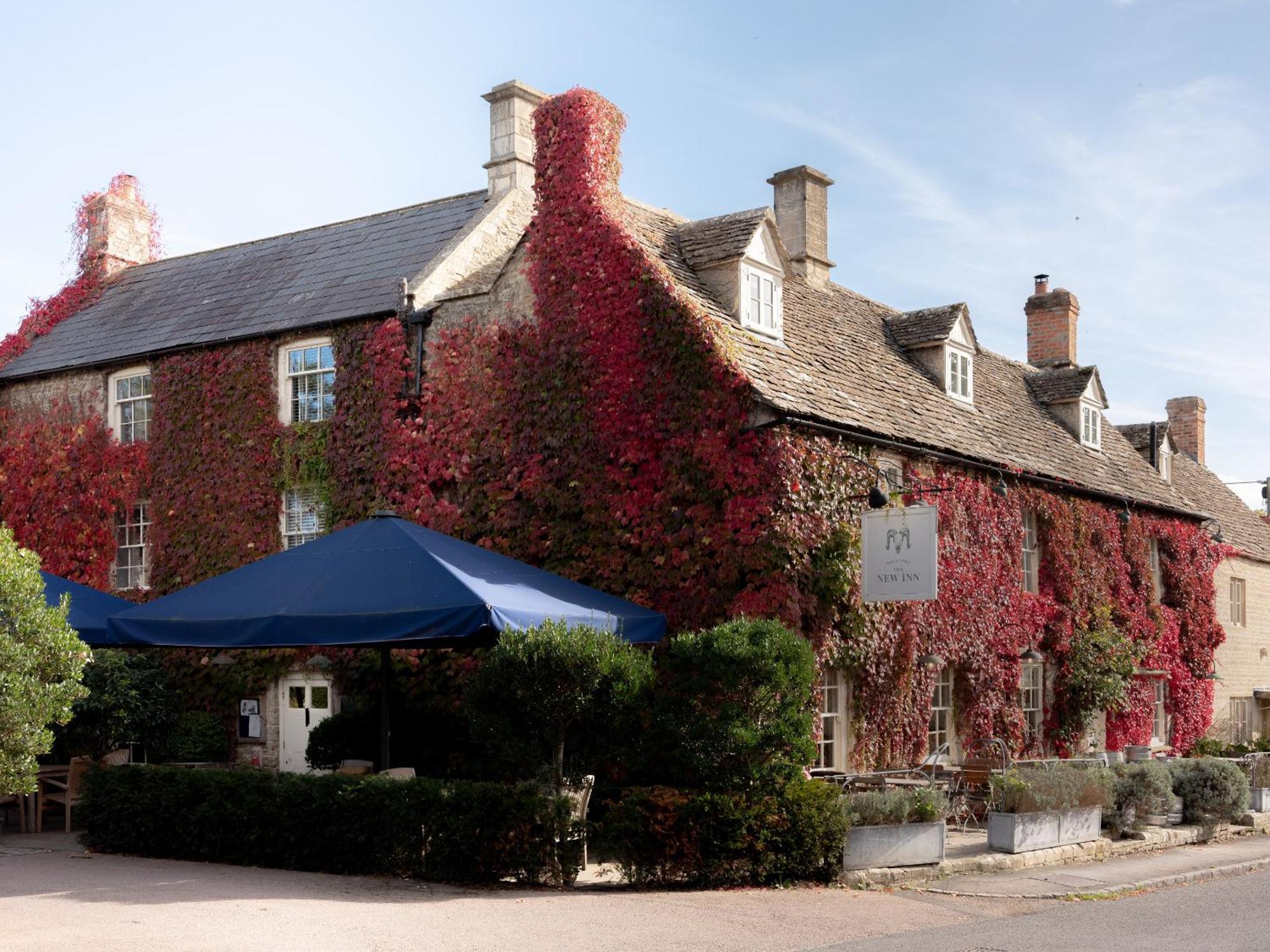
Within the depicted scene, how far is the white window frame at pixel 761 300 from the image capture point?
744 inches

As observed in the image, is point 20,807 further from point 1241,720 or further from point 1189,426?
point 1189,426

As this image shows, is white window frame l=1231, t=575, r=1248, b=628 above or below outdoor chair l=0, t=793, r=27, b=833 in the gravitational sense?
above

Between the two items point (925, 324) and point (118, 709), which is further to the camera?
point (925, 324)

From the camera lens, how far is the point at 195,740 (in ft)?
66.1

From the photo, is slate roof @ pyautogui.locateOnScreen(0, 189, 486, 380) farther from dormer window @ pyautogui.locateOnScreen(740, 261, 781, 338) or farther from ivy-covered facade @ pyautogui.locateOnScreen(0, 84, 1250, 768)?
dormer window @ pyautogui.locateOnScreen(740, 261, 781, 338)

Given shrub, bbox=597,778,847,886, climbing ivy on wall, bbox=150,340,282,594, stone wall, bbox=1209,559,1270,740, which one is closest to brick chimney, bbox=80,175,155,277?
climbing ivy on wall, bbox=150,340,282,594

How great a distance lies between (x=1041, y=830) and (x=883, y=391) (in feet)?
24.0

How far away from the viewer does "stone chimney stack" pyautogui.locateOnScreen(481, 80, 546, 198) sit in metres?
22.3

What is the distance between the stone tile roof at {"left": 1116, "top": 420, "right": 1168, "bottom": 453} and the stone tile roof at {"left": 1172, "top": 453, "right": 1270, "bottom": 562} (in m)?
1.27

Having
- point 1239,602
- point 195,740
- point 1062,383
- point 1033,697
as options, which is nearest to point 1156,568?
point 1062,383

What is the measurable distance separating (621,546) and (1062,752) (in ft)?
31.9

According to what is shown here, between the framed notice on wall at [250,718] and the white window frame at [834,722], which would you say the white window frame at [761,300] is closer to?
the white window frame at [834,722]

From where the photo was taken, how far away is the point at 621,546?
17391mm

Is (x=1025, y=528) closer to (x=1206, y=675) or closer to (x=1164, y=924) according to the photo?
(x=1206, y=675)
